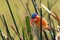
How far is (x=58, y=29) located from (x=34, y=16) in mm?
167

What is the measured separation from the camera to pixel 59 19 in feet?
1.67

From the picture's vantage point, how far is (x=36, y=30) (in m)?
0.59

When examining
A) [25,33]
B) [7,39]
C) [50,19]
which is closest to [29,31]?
[25,33]

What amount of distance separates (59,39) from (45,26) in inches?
5.9

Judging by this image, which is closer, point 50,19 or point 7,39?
point 7,39

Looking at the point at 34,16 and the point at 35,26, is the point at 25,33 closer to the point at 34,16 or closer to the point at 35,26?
the point at 35,26

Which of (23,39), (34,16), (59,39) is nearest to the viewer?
(59,39)

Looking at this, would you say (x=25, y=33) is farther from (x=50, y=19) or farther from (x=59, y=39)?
(x=50, y=19)

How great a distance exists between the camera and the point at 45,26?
616 millimetres

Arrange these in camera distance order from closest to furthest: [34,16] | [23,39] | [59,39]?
[59,39]
[23,39]
[34,16]

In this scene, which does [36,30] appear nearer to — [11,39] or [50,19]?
[11,39]

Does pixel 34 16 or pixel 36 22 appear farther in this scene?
pixel 34 16

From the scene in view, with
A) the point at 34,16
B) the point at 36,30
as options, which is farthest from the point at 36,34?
the point at 34,16

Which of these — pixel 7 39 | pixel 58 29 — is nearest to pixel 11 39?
pixel 7 39
